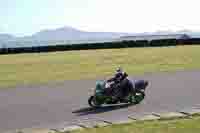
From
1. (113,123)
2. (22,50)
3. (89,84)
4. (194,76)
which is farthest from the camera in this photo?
(22,50)

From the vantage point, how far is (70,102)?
14141 mm

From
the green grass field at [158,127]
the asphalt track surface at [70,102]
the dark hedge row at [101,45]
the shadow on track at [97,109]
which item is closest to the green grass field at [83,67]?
the asphalt track surface at [70,102]

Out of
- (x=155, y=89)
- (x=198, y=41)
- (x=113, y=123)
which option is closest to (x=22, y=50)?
(x=198, y=41)

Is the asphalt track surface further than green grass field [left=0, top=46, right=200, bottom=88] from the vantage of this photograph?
No

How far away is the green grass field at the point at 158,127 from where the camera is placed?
29.5 ft

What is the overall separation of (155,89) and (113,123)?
6395 millimetres

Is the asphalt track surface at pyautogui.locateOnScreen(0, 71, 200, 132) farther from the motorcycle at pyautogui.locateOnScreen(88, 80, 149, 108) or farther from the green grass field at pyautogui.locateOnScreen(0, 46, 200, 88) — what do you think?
the green grass field at pyautogui.locateOnScreen(0, 46, 200, 88)

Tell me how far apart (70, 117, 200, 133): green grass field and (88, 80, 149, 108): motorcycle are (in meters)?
3.56

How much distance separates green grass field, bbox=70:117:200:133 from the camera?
8.98 meters

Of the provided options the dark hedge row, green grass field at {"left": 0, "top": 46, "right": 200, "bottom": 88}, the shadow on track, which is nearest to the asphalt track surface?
the shadow on track

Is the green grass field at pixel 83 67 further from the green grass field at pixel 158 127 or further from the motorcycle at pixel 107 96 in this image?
the green grass field at pixel 158 127

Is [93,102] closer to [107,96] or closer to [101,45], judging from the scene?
[107,96]

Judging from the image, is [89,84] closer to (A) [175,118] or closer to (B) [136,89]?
(B) [136,89]

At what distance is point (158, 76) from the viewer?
2069cm
